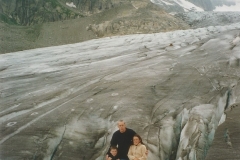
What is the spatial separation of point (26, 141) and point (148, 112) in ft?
15.2

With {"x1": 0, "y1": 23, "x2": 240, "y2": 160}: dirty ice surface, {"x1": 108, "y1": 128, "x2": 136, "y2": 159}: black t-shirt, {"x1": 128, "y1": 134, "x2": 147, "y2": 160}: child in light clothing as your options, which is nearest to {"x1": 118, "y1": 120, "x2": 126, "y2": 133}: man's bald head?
{"x1": 108, "y1": 128, "x2": 136, "y2": 159}: black t-shirt

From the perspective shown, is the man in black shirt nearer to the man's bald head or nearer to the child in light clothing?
the man's bald head

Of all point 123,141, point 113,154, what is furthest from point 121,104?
point 113,154

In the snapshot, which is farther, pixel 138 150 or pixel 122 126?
pixel 122 126

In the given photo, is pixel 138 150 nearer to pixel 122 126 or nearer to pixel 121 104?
pixel 122 126

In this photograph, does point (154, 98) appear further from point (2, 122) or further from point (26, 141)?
point (2, 122)

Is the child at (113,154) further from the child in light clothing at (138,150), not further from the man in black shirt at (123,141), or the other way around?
the child in light clothing at (138,150)

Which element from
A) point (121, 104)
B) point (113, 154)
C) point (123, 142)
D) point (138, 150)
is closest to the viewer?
point (138, 150)

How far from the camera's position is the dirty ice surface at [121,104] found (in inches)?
410

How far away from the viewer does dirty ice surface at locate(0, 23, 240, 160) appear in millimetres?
10406

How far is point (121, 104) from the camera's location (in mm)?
12320

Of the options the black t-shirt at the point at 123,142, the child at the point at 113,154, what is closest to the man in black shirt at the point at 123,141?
the black t-shirt at the point at 123,142

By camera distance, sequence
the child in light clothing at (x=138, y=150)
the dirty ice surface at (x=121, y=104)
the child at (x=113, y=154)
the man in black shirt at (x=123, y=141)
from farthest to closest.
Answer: the dirty ice surface at (x=121, y=104) → the man in black shirt at (x=123, y=141) → the child at (x=113, y=154) → the child in light clothing at (x=138, y=150)

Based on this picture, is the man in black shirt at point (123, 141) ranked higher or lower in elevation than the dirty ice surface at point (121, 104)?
higher
